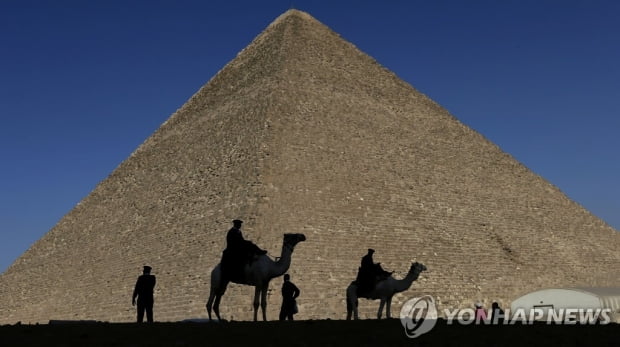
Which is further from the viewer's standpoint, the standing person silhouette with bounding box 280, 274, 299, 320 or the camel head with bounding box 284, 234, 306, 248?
the standing person silhouette with bounding box 280, 274, 299, 320

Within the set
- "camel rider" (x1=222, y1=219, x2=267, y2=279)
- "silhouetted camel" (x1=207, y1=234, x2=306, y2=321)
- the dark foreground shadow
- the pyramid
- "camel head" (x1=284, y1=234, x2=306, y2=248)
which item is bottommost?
the dark foreground shadow

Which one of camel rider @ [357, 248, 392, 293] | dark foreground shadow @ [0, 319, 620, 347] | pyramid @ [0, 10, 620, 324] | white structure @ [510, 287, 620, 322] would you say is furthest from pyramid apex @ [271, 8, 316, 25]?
dark foreground shadow @ [0, 319, 620, 347]

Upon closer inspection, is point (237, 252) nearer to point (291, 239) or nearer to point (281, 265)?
point (281, 265)

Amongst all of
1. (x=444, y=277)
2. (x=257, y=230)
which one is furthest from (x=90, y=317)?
(x=444, y=277)

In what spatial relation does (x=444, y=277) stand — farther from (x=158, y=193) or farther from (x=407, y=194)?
(x=158, y=193)

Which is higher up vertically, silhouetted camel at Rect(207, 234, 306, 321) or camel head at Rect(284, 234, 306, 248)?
camel head at Rect(284, 234, 306, 248)

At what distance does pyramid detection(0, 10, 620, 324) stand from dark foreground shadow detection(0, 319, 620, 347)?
11.6 metres

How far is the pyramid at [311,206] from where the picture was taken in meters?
24.3

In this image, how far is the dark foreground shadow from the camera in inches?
295

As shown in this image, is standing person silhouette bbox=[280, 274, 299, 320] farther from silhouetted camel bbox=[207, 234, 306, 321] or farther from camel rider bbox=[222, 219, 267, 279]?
camel rider bbox=[222, 219, 267, 279]

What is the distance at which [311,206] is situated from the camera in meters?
25.3

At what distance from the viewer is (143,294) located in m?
13.8

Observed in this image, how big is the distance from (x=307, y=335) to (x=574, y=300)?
12.9 meters

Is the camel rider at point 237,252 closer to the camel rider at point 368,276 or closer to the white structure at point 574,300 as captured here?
the camel rider at point 368,276
